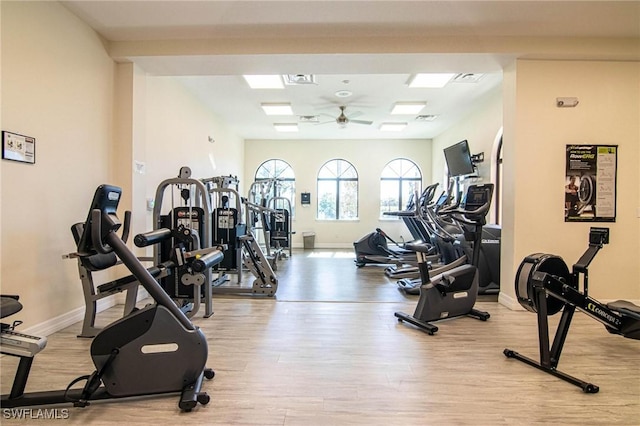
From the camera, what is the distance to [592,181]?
3770 mm

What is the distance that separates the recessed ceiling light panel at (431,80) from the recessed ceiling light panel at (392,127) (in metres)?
2.63

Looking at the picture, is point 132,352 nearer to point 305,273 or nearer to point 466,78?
point 305,273

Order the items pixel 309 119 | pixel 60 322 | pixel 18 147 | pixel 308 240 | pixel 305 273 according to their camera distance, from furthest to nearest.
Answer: pixel 308 240
pixel 309 119
pixel 305 273
pixel 60 322
pixel 18 147

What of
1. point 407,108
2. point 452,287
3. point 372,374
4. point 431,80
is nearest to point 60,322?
point 372,374

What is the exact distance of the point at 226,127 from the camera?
8180 millimetres

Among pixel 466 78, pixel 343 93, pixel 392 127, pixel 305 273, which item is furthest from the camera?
pixel 392 127

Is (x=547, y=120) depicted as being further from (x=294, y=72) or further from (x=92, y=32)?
(x=92, y=32)

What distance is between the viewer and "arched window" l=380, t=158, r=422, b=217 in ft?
33.1

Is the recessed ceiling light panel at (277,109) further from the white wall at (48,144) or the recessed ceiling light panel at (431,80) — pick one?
the white wall at (48,144)

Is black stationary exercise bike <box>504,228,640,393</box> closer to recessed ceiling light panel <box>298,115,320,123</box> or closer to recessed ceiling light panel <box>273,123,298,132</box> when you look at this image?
recessed ceiling light panel <box>298,115,320,123</box>

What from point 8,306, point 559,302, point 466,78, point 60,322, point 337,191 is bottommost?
point 60,322

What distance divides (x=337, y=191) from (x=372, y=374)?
8.15m

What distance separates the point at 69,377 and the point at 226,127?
6863 millimetres

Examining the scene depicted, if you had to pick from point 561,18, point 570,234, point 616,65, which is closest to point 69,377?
point 570,234
